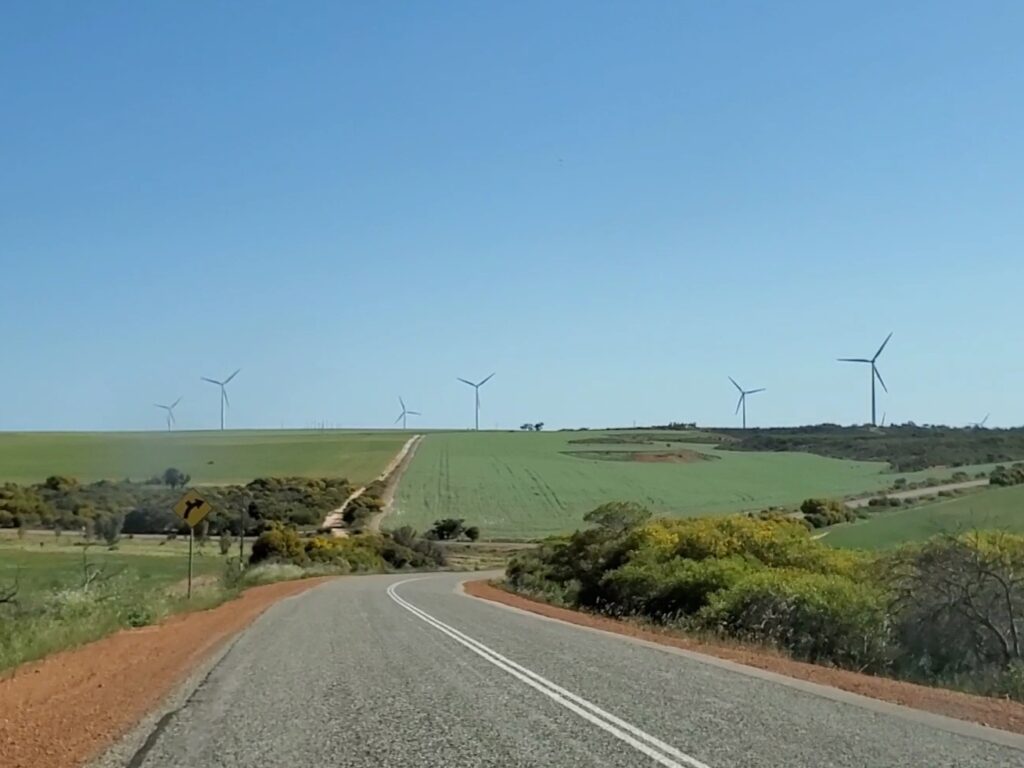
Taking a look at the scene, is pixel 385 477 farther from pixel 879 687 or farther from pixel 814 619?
pixel 879 687

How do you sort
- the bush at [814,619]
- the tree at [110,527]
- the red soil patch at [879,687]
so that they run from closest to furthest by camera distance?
the red soil patch at [879,687] → the bush at [814,619] → the tree at [110,527]

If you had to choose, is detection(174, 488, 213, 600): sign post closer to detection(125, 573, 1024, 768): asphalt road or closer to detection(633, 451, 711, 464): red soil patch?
detection(125, 573, 1024, 768): asphalt road

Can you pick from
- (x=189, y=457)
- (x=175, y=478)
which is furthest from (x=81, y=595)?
(x=189, y=457)

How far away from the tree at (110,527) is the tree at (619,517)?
42049 millimetres

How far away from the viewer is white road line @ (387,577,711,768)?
10.3m

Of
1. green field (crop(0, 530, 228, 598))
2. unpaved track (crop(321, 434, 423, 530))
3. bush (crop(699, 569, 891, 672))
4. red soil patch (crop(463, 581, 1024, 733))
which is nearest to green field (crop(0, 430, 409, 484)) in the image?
unpaved track (crop(321, 434, 423, 530))

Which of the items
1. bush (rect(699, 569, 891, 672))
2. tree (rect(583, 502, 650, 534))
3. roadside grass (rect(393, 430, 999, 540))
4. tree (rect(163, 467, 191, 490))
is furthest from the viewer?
tree (rect(163, 467, 191, 490))

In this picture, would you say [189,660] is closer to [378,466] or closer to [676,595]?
[676,595]

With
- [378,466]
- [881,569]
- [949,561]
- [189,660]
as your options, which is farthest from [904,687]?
[378,466]

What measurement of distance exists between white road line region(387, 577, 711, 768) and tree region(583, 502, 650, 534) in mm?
28437

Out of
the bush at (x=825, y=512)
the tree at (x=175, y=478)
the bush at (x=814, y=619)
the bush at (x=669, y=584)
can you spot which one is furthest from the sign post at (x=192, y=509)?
the tree at (x=175, y=478)

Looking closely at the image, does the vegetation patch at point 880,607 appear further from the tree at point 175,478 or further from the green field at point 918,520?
the tree at point 175,478

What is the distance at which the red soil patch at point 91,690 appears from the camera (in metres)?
12.1

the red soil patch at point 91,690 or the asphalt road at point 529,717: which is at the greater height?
the asphalt road at point 529,717
